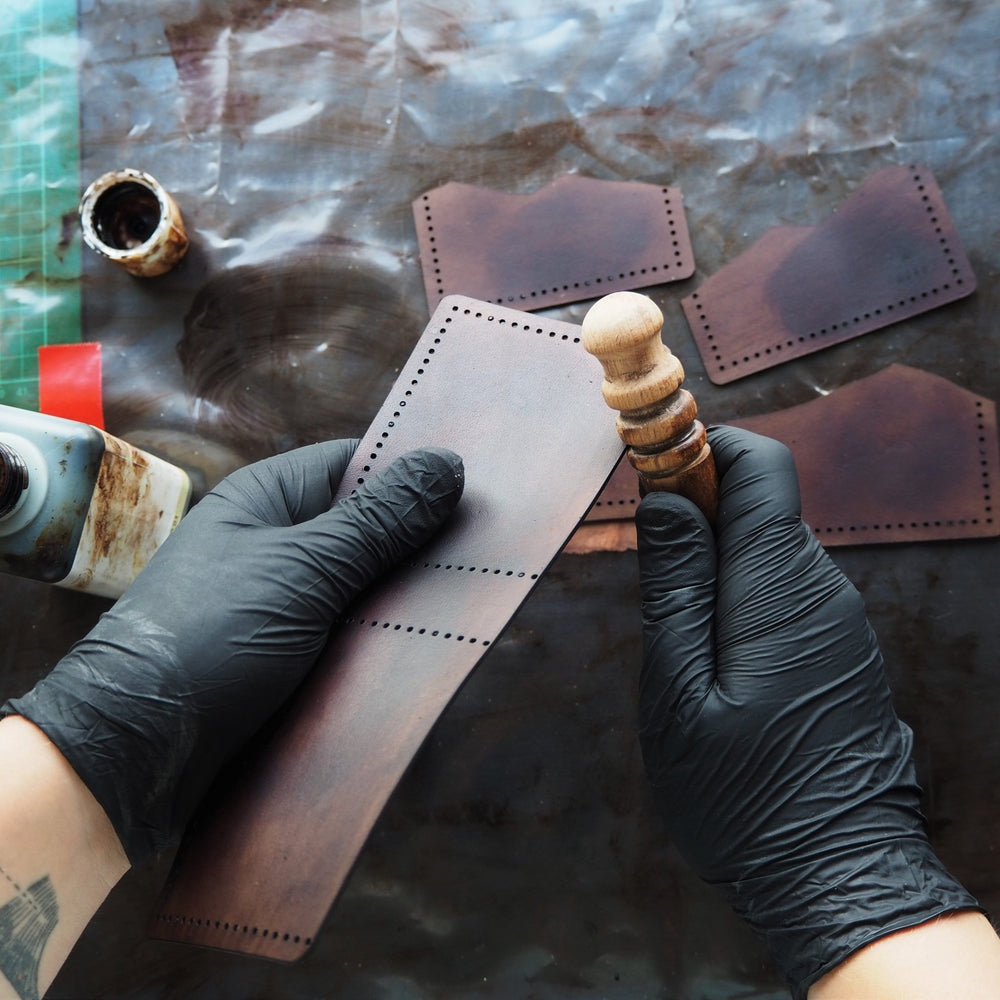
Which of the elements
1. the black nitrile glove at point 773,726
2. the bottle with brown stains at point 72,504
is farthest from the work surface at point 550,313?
the black nitrile glove at point 773,726

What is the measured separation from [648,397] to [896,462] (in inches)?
45.4

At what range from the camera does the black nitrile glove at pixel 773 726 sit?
1722 millimetres

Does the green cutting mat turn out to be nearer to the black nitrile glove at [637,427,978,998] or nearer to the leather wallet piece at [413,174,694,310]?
the leather wallet piece at [413,174,694,310]

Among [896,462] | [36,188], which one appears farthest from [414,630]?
[36,188]

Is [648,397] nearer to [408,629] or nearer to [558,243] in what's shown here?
[408,629]

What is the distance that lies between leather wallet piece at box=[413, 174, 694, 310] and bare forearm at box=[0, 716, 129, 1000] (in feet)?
5.26

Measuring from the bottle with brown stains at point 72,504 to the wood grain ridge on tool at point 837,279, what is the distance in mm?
1670

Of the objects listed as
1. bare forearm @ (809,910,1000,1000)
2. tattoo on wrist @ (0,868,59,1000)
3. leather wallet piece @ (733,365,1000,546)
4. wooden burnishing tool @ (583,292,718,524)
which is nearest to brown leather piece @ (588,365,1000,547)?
leather wallet piece @ (733,365,1000,546)

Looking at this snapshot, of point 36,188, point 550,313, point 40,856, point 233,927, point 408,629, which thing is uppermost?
point 36,188

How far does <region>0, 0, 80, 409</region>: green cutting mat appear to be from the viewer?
102 inches

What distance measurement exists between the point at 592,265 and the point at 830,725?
4.71 feet

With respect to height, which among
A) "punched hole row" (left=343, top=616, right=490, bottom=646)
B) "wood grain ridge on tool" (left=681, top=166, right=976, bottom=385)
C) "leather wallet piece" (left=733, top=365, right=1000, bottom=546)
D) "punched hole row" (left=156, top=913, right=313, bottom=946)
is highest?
"wood grain ridge on tool" (left=681, top=166, right=976, bottom=385)

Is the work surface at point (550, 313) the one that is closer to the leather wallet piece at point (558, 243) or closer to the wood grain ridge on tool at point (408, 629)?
the leather wallet piece at point (558, 243)

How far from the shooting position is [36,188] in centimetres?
265
